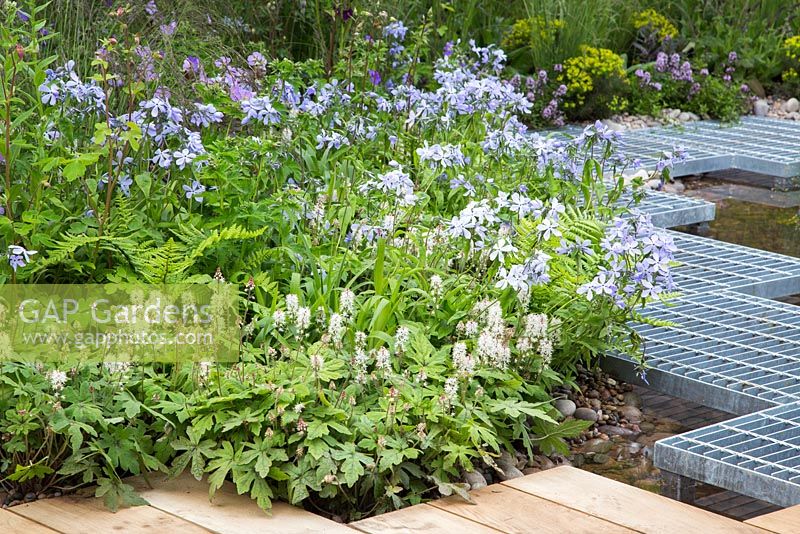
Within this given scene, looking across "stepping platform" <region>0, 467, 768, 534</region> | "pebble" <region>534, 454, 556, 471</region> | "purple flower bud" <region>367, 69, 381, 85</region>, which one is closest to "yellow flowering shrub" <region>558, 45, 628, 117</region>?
"purple flower bud" <region>367, 69, 381, 85</region>

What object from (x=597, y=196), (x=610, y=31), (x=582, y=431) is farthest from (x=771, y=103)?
(x=582, y=431)

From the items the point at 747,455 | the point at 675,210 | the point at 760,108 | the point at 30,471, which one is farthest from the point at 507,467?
the point at 760,108

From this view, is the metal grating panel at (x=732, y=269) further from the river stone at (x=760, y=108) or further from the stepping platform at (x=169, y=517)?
the river stone at (x=760, y=108)

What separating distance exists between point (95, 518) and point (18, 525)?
0.18 meters

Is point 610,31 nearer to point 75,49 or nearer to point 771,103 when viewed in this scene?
point 771,103

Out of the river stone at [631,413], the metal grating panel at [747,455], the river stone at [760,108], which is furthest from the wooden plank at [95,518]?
the river stone at [760,108]

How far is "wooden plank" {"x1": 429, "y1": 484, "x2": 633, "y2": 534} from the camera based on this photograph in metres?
2.67

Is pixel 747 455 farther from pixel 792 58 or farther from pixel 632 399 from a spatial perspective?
pixel 792 58

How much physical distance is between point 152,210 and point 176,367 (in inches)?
33.2

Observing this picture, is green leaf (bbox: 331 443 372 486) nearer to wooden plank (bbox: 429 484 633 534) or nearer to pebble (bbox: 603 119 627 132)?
wooden plank (bbox: 429 484 633 534)

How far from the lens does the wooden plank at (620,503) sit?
268 cm

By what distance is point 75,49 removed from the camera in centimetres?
469

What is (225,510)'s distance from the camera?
2734mm

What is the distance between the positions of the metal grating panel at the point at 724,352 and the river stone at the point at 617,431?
0.19 metres
